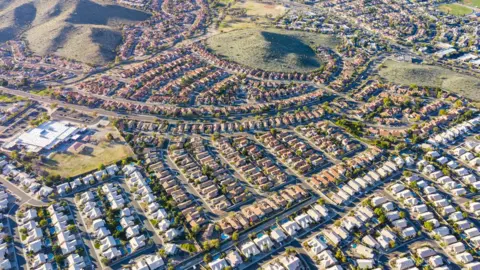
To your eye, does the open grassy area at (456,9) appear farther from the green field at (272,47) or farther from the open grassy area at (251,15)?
the open grassy area at (251,15)

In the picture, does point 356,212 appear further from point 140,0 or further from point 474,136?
point 140,0

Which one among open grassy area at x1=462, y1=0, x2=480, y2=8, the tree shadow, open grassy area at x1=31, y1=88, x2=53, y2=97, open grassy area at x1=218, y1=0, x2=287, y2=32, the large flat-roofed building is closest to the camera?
the large flat-roofed building

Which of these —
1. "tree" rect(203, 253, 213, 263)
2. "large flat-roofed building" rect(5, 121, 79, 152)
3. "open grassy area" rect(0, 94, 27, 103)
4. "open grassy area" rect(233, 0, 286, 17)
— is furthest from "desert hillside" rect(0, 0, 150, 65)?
"tree" rect(203, 253, 213, 263)

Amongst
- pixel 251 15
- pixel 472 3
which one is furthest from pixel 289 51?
pixel 472 3

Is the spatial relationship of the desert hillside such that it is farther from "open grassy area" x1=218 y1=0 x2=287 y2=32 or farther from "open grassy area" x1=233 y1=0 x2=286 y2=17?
"open grassy area" x1=233 y1=0 x2=286 y2=17

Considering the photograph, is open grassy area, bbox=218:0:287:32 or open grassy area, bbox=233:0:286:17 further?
open grassy area, bbox=233:0:286:17

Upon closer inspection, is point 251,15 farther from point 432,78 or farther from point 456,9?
point 456,9

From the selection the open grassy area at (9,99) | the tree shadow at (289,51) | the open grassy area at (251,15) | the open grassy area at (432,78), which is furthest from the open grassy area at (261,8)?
the open grassy area at (9,99)
